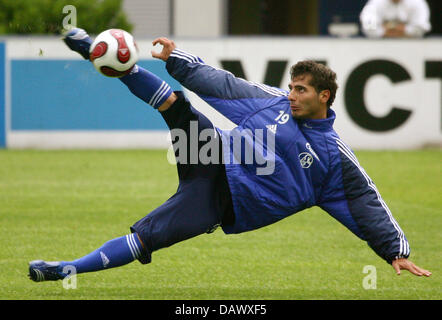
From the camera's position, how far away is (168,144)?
14.0m

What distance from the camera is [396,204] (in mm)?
9719

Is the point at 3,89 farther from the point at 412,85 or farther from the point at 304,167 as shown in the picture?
the point at 304,167

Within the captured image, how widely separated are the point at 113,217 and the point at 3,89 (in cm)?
558

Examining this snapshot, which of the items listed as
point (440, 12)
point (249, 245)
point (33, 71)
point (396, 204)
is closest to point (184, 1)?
point (33, 71)

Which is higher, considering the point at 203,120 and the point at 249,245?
the point at 203,120

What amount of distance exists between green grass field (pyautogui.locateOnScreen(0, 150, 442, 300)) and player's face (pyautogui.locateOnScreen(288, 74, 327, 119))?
126 centimetres

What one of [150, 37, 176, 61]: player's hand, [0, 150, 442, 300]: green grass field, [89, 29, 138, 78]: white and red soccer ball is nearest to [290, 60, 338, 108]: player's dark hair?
[150, 37, 176, 61]: player's hand

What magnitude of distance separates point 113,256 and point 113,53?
4.14ft

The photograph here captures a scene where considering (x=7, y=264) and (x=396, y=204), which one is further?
(x=396, y=204)

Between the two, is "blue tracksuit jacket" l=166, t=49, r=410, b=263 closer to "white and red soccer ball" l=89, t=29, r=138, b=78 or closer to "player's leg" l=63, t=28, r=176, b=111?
"player's leg" l=63, t=28, r=176, b=111

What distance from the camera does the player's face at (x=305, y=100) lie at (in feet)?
18.1

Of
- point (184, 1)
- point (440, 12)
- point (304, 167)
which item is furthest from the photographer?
point (440, 12)

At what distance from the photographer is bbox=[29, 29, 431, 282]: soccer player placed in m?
5.49

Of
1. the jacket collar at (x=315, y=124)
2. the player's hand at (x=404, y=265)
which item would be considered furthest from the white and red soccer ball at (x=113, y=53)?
the player's hand at (x=404, y=265)
